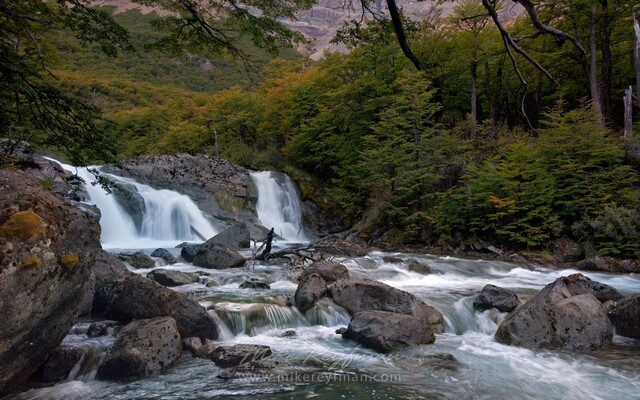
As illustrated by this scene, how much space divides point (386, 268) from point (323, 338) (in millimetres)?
6196

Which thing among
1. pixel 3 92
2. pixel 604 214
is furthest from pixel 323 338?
pixel 604 214

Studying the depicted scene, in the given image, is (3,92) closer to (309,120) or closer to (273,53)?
(273,53)

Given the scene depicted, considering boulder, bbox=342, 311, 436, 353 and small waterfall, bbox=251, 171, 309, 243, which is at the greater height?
small waterfall, bbox=251, 171, 309, 243

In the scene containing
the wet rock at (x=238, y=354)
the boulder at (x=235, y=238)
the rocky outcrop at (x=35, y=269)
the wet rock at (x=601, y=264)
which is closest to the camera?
the rocky outcrop at (x=35, y=269)

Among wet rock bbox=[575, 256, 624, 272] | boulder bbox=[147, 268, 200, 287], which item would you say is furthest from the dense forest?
boulder bbox=[147, 268, 200, 287]

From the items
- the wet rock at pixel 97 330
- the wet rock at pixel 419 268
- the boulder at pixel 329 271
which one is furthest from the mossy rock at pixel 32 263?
the wet rock at pixel 419 268

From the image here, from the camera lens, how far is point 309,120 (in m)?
24.4

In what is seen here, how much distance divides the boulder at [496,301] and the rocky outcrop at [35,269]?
7365 millimetres

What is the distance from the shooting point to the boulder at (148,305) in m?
6.43

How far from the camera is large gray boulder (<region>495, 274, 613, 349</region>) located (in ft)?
21.9

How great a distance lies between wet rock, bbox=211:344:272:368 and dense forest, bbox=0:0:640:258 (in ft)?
11.2

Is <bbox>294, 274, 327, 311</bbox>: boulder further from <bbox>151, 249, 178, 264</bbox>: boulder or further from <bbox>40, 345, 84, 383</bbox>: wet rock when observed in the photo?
<bbox>151, 249, 178, 264</bbox>: boulder

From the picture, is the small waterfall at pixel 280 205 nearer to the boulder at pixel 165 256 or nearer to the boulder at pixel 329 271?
the boulder at pixel 165 256

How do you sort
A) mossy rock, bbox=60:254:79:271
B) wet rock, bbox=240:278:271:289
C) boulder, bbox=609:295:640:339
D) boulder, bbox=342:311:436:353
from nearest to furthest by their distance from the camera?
mossy rock, bbox=60:254:79:271 → boulder, bbox=342:311:436:353 → boulder, bbox=609:295:640:339 → wet rock, bbox=240:278:271:289
